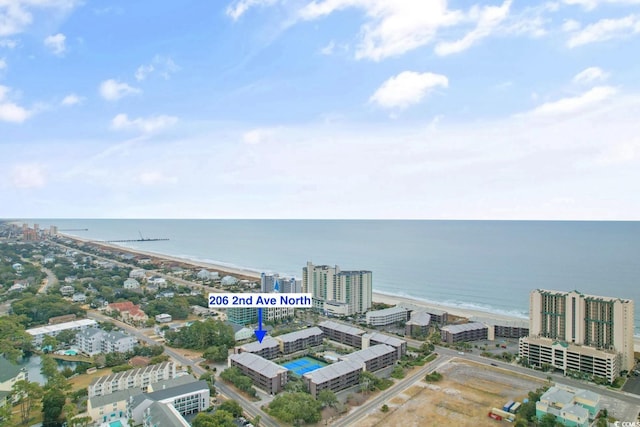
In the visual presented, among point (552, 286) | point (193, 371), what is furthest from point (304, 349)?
point (552, 286)

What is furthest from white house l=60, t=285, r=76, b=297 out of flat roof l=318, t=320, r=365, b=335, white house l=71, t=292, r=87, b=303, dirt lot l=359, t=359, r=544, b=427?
dirt lot l=359, t=359, r=544, b=427

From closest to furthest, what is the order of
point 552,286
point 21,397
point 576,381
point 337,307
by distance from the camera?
point 21,397 → point 576,381 → point 337,307 → point 552,286

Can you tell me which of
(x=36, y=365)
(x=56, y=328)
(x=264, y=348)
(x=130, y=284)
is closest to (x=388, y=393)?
(x=264, y=348)

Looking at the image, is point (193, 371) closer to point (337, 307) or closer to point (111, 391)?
point (111, 391)

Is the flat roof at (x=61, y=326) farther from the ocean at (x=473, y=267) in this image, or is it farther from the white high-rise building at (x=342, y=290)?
the ocean at (x=473, y=267)

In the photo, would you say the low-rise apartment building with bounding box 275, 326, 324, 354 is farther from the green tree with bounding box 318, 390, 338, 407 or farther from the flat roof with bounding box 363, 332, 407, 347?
the green tree with bounding box 318, 390, 338, 407

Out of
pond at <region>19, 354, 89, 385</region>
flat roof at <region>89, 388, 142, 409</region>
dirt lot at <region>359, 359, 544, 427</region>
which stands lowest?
pond at <region>19, 354, 89, 385</region>

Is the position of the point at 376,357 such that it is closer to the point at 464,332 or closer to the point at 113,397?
the point at 464,332
